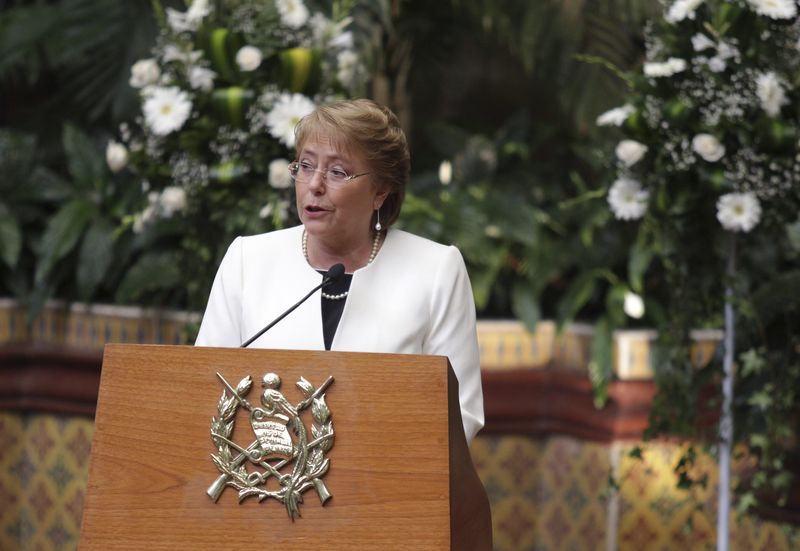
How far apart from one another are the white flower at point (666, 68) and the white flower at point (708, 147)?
0.22 metres

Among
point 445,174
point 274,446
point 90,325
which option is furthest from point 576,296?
point 274,446

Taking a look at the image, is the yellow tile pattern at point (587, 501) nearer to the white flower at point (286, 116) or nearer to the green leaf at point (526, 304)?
the green leaf at point (526, 304)

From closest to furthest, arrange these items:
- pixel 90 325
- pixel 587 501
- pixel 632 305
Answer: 1. pixel 632 305
2. pixel 587 501
3. pixel 90 325

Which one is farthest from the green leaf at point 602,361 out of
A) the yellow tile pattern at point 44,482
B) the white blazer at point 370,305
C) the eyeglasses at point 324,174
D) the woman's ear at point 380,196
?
the eyeglasses at point 324,174

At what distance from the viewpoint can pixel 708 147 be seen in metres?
4.07

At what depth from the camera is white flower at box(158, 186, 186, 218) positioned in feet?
14.6

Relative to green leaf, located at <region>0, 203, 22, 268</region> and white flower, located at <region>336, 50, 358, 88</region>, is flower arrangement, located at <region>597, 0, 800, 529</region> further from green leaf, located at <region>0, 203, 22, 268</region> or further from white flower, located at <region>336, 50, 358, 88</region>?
green leaf, located at <region>0, 203, 22, 268</region>

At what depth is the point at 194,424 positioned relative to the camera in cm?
236

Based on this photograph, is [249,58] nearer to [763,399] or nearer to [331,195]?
[331,195]

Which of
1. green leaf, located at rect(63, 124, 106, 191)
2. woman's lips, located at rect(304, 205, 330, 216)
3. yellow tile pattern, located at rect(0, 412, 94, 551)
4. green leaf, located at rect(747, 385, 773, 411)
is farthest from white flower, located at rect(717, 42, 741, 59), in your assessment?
yellow tile pattern, located at rect(0, 412, 94, 551)

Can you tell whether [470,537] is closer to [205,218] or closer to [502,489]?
[205,218]

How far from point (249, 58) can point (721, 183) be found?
1.56 meters

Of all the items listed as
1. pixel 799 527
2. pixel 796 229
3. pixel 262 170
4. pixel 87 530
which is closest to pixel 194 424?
pixel 87 530

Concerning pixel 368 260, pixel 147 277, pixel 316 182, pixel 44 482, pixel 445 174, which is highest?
pixel 316 182
